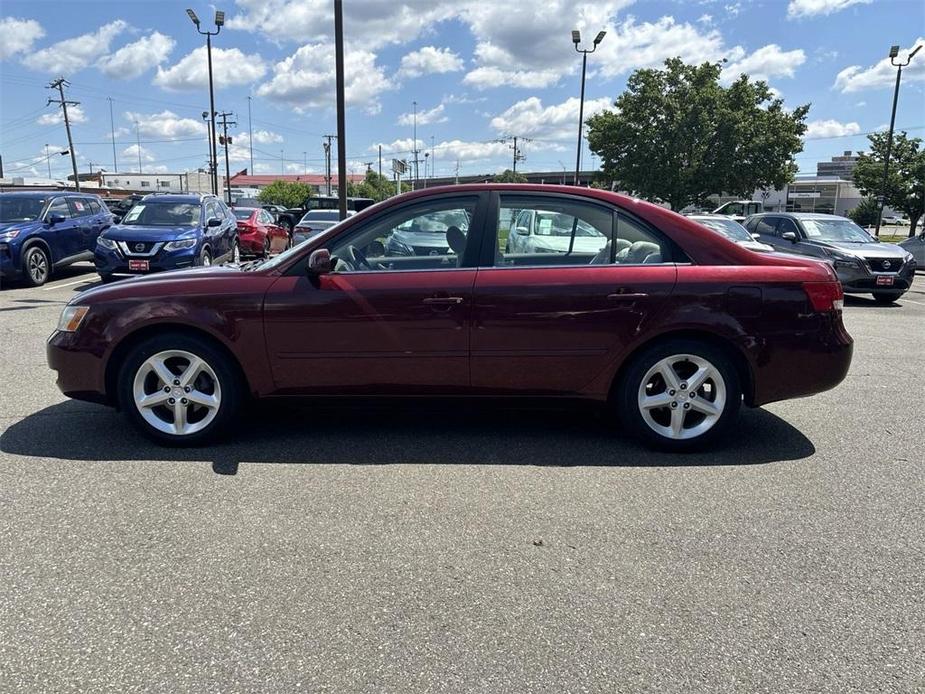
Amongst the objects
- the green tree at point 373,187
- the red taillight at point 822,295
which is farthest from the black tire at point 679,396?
the green tree at point 373,187

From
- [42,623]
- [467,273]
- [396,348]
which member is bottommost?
[42,623]

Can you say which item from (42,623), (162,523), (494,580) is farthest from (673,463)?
(42,623)

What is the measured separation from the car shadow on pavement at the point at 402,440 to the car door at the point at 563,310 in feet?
0.96

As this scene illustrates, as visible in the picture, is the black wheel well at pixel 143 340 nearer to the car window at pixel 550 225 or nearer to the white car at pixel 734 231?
the car window at pixel 550 225

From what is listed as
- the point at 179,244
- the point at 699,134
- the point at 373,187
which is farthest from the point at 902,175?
the point at 373,187

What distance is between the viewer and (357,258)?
4.30m

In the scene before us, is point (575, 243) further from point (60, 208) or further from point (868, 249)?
point (60, 208)

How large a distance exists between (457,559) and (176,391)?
225cm

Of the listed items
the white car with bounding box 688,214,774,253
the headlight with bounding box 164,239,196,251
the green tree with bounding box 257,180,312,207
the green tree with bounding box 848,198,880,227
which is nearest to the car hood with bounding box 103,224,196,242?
the headlight with bounding box 164,239,196,251

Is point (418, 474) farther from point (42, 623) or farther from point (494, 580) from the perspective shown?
point (42, 623)

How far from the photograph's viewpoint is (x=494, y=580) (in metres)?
2.85

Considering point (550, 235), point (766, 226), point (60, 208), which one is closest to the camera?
point (550, 235)

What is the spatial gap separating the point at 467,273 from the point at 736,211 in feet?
117

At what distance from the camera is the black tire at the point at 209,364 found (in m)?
4.22
